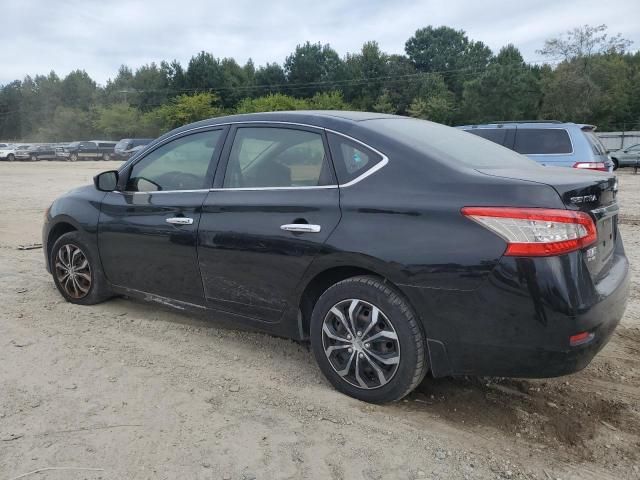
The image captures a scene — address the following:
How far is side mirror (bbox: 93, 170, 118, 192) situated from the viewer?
4.40 metres

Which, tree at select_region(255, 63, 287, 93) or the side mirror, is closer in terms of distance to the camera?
the side mirror

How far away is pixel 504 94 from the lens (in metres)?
50.8

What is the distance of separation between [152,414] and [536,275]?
2.13 metres

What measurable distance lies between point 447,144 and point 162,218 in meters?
2.07

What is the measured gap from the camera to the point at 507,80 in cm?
5028

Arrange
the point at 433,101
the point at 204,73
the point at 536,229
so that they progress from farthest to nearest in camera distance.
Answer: the point at 204,73 → the point at 433,101 → the point at 536,229

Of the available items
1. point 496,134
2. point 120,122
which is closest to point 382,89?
point 120,122

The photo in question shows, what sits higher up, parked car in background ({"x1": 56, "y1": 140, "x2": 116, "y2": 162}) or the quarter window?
the quarter window

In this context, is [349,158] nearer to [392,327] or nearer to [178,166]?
[392,327]

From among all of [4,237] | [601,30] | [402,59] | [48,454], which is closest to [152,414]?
[48,454]

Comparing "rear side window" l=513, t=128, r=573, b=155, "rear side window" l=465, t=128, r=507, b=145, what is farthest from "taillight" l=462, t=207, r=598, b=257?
"rear side window" l=465, t=128, r=507, b=145

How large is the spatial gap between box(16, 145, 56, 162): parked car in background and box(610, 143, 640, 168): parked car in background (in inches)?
1510

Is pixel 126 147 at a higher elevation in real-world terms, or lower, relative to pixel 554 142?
lower

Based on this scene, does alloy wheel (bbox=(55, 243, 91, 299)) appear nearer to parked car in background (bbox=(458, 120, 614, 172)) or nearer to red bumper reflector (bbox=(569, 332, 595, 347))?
red bumper reflector (bbox=(569, 332, 595, 347))
